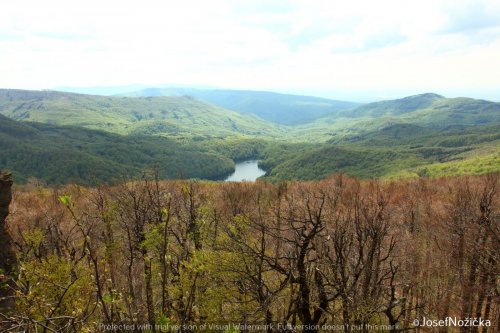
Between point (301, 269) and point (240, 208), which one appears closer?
point (301, 269)

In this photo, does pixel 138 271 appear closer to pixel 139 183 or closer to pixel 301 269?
pixel 139 183

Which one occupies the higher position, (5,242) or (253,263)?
(5,242)

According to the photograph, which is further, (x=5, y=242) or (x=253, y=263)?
(x=5, y=242)

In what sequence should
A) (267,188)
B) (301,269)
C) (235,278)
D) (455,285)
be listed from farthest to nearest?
1. (267,188)
2. (455,285)
3. (235,278)
4. (301,269)

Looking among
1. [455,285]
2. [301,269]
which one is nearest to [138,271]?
[301,269]

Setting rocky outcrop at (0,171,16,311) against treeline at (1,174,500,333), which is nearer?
treeline at (1,174,500,333)

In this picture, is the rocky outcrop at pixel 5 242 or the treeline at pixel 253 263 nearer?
the treeline at pixel 253 263

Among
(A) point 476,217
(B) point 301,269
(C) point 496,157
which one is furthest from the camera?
(C) point 496,157

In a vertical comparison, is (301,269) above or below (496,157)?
above
